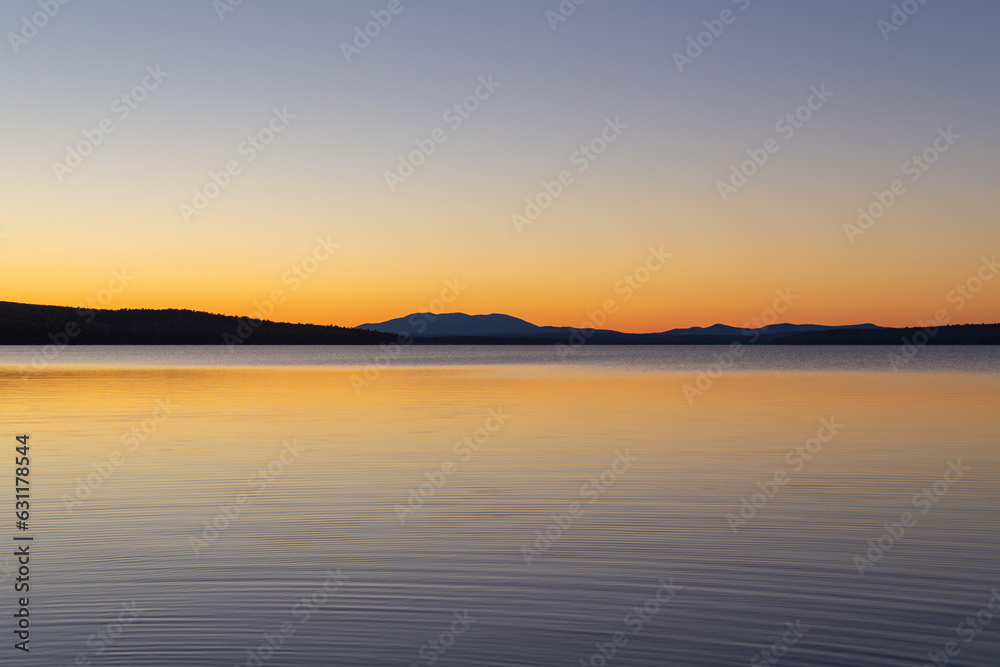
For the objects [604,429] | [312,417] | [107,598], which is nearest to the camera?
[107,598]

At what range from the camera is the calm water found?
375 inches

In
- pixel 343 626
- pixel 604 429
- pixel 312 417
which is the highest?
pixel 343 626

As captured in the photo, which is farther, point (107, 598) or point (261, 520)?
point (261, 520)

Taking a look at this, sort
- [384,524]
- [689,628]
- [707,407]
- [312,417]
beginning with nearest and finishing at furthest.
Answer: [689,628] → [384,524] → [312,417] → [707,407]

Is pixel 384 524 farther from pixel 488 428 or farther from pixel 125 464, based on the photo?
pixel 488 428

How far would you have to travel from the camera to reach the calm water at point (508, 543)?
953 cm

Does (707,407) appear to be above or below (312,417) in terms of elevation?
above

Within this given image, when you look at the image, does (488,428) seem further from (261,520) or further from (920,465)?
(261,520)

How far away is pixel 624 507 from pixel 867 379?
5170 cm

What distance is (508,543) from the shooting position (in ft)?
45.5

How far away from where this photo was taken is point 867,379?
63.6m

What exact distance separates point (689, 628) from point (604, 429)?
20222 millimetres

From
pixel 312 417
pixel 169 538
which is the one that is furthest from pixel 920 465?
pixel 312 417

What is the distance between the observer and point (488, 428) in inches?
1196
